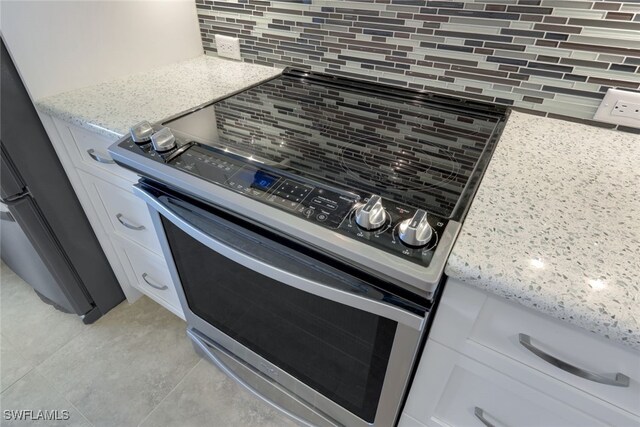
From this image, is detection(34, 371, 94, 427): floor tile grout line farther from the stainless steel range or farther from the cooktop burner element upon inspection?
the cooktop burner element

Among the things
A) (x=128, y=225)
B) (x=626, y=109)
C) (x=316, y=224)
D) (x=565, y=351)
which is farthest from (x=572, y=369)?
(x=128, y=225)

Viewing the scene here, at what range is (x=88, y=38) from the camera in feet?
3.43

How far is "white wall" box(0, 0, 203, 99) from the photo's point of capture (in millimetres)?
910

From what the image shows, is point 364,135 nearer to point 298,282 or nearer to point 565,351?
point 298,282

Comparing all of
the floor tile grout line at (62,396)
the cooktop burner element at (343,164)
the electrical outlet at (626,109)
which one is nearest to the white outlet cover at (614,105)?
the electrical outlet at (626,109)

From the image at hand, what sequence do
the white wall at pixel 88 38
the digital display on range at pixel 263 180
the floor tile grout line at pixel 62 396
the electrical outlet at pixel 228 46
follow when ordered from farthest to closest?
the electrical outlet at pixel 228 46 < the floor tile grout line at pixel 62 396 < the white wall at pixel 88 38 < the digital display on range at pixel 263 180

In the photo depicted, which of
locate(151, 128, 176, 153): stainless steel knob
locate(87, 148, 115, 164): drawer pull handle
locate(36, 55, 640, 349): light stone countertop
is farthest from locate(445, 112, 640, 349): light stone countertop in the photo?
locate(87, 148, 115, 164): drawer pull handle

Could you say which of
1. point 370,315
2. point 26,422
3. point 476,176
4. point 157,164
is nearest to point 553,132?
point 476,176

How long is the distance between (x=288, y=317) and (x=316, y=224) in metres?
0.32

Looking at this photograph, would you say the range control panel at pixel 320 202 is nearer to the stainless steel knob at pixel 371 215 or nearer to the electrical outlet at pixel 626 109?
the stainless steel knob at pixel 371 215

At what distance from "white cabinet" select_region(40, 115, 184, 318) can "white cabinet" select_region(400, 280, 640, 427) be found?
2.89ft

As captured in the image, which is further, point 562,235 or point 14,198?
point 14,198

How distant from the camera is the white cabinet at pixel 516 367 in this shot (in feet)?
1.64

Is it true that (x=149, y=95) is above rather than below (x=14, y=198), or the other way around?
above
